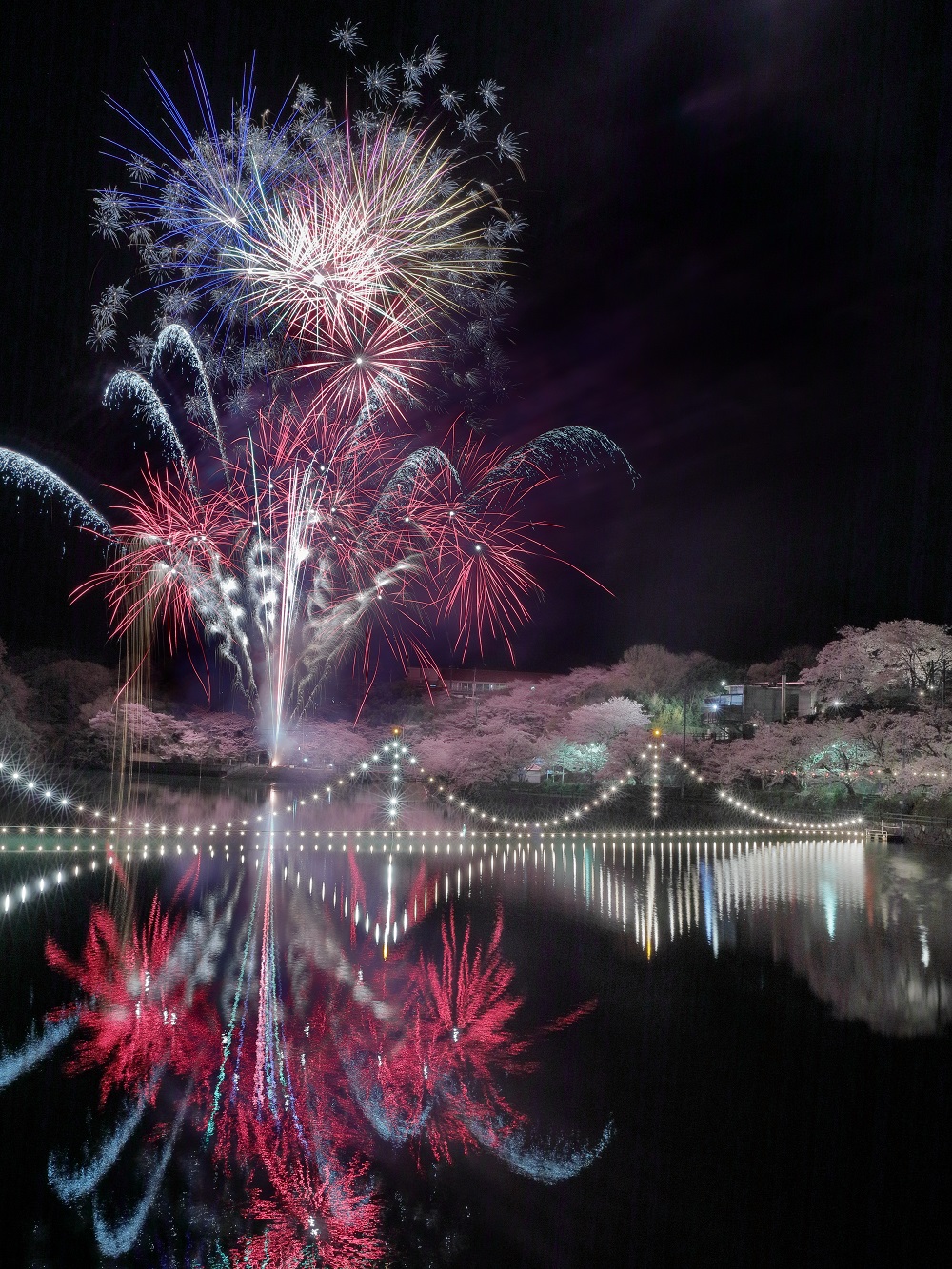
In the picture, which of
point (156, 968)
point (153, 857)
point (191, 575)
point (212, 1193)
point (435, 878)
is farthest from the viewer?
point (191, 575)

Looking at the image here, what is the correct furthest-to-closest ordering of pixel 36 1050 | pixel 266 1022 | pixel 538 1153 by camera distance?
pixel 266 1022, pixel 36 1050, pixel 538 1153

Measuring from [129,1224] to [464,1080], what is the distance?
7.04ft

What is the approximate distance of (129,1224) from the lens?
3.94 meters

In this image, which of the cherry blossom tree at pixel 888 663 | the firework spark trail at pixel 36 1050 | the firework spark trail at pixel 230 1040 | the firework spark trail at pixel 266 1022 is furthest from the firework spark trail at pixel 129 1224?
the cherry blossom tree at pixel 888 663

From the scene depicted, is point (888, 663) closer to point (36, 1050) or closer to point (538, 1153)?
point (538, 1153)

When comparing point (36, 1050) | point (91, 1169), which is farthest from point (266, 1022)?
point (91, 1169)

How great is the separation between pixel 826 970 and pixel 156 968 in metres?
5.88

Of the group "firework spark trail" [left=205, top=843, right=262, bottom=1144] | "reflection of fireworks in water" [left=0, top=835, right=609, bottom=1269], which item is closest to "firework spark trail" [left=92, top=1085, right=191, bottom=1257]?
"reflection of fireworks in water" [left=0, top=835, right=609, bottom=1269]

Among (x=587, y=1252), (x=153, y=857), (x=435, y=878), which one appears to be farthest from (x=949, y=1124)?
(x=153, y=857)

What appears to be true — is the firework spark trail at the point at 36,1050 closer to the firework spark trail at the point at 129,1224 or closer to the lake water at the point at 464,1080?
the lake water at the point at 464,1080

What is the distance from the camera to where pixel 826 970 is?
852 cm

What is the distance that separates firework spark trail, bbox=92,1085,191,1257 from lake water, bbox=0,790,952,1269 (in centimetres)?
1

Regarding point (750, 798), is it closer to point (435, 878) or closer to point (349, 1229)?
point (435, 878)

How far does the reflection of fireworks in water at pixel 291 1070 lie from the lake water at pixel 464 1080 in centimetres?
2
